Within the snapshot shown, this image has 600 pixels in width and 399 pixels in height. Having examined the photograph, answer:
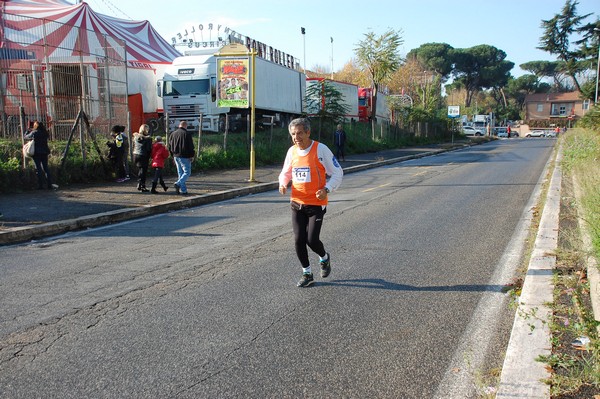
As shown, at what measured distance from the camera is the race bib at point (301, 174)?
578cm

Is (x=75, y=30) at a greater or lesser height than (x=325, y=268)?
greater

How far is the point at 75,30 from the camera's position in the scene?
62.4 feet

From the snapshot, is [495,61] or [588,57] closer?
[588,57]

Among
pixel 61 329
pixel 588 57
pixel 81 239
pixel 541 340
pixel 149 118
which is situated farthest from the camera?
pixel 588 57

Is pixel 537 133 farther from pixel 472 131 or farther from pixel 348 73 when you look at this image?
pixel 348 73

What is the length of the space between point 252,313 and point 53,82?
13.7m

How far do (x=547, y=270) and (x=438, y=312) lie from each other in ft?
5.40

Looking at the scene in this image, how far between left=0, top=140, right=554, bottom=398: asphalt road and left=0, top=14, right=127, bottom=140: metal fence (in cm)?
782

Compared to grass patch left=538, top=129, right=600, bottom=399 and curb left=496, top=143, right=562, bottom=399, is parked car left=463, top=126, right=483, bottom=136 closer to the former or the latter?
grass patch left=538, top=129, right=600, bottom=399

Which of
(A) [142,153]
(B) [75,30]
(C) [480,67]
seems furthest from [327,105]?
(C) [480,67]

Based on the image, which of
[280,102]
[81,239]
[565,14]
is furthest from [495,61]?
[81,239]

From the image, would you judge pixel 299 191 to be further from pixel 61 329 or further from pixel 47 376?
pixel 47 376

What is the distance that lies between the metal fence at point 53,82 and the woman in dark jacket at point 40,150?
0.88 metres

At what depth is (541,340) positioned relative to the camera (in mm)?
4043
